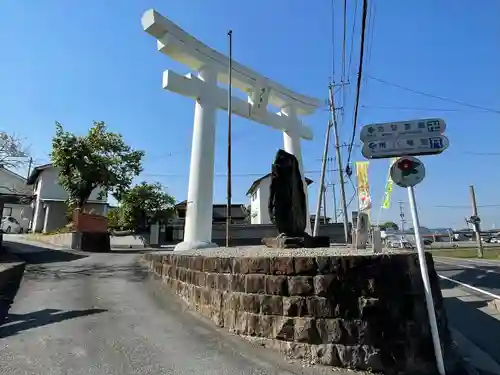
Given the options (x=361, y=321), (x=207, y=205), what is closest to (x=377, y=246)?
(x=361, y=321)

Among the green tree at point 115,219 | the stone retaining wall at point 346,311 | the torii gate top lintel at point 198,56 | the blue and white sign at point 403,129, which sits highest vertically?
the torii gate top lintel at point 198,56

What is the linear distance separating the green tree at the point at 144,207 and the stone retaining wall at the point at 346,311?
24.0 metres

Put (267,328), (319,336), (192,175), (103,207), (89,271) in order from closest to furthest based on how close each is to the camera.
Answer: (319,336)
(267,328)
(89,271)
(192,175)
(103,207)

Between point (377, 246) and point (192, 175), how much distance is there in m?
10.9

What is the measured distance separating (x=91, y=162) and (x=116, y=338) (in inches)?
715

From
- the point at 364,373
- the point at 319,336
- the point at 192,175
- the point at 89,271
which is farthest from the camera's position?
the point at 192,175

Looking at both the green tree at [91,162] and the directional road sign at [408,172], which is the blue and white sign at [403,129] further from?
the green tree at [91,162]

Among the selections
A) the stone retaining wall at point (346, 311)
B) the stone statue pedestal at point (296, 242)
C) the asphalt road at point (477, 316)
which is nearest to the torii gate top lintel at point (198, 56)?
the stone statue pedestal at point (296, 242)

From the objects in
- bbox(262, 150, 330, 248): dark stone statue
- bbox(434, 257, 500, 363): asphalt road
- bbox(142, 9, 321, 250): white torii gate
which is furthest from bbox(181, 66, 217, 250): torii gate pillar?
bbox(434, 257, 500, 363): asphalt road

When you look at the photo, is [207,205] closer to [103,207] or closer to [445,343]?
[445,343]

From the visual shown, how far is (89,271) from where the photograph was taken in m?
11.6

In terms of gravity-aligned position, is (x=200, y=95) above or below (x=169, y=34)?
below

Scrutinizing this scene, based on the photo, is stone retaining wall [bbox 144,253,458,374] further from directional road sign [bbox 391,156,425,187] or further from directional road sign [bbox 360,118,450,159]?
directional road sign [bbox 360,118,450,159]

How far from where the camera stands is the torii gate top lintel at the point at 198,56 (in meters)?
14.0
